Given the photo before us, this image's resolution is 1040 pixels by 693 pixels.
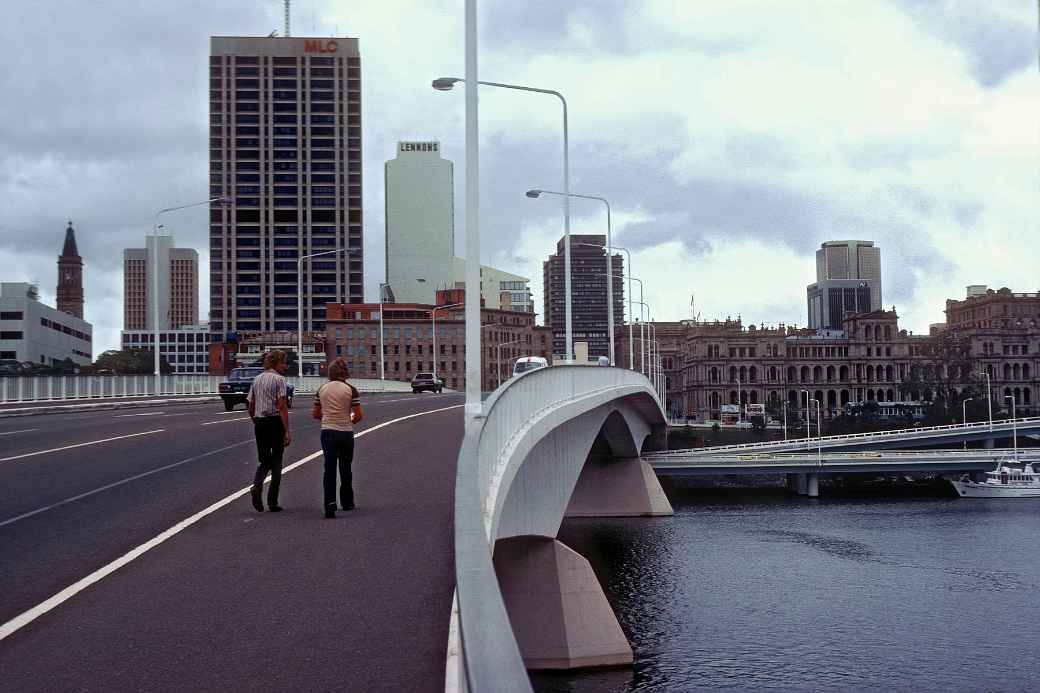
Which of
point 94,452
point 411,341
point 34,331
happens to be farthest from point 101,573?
point 411,341

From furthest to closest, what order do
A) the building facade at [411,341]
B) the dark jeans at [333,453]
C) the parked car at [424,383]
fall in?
1. the building facade at [411,341]
2. the parked car at [424,383]
3. the dark jeans at [333,453]

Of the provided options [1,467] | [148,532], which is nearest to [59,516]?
[148,532]

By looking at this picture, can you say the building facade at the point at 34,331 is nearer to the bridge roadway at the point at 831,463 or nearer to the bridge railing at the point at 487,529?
the bridge roadway at the point at 831,463

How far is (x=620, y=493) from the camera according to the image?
6994 centimetres

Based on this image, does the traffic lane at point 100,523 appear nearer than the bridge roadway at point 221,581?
No

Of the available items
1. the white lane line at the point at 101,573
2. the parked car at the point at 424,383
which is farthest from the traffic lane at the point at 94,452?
the parked car at the point at 424,383

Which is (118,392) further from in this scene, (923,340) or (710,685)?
(923,340)

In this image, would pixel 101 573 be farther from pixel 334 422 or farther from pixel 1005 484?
pixel 1005 484

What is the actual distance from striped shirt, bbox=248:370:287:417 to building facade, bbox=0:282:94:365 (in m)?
134

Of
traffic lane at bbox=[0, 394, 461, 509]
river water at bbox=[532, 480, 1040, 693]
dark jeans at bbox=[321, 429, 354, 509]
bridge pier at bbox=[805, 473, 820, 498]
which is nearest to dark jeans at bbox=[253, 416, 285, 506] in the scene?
dark jeans at bbox=[321, 429, 354, 509]

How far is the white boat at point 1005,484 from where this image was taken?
87062mm

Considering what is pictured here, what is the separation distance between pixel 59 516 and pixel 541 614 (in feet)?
59.7

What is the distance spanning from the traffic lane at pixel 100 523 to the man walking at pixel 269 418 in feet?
3.32

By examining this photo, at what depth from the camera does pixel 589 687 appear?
91.7 feet
